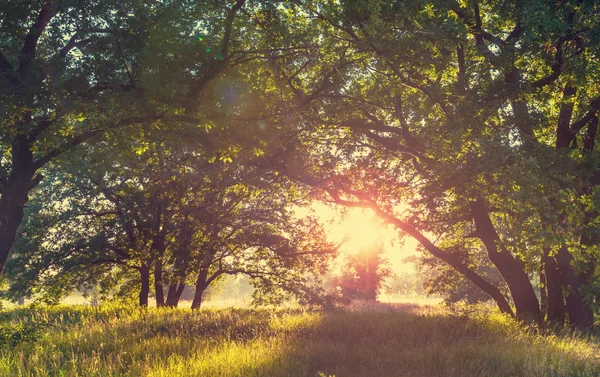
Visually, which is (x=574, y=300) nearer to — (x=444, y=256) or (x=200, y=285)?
(x=444, y=256)

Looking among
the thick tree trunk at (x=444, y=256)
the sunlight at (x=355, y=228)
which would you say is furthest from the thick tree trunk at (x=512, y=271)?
the sunlight at (x=355, y=228)

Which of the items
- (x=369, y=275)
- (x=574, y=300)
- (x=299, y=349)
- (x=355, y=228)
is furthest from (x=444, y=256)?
(x=369, y=275)

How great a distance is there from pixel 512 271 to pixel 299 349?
9154 mm

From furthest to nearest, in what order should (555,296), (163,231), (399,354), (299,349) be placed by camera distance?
(163,231) < (555,296) < (299,349) < (399,354)

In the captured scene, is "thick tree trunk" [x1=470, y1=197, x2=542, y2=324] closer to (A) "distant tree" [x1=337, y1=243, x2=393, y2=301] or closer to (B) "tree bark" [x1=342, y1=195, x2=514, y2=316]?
(B) "tree bark" [x1=342, y1=195, x2=514, y2=316]

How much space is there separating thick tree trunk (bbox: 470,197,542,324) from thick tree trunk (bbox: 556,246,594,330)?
961mm

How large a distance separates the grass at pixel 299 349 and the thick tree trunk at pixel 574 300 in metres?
1.53

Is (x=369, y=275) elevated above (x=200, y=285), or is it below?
below

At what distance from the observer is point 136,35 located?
36.5 ft

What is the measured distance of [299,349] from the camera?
29.4 ft

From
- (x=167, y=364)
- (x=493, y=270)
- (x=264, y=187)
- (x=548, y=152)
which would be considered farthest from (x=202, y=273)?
(x=493, y=270)

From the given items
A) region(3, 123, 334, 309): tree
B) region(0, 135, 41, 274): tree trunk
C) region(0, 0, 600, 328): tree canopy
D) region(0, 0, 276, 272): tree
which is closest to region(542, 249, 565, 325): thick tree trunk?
region(0, 0, 600, 328): tree canopy

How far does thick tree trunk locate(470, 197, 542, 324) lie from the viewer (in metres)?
14.8

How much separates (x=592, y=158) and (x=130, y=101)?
36.9 ft
